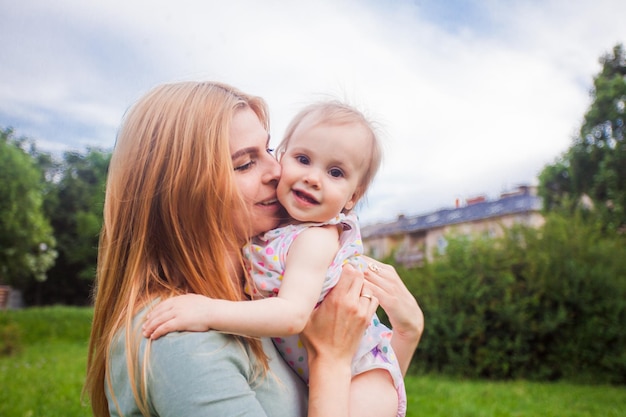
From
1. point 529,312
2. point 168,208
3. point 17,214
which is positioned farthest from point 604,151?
point 17,214

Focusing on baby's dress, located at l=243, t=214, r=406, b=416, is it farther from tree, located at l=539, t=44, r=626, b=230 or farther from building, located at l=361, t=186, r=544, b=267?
building, located at l=361, t=186, r=544, b=267

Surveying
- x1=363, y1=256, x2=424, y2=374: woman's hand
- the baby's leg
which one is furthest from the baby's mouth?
the baby's leg

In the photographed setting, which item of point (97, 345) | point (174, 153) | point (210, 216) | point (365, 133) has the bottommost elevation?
point (97, 345)

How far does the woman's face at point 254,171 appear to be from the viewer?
5.67ft

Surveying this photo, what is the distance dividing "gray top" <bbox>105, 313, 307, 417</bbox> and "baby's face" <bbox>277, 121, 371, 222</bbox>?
524mm

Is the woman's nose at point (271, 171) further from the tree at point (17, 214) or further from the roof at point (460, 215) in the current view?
the roof at point (460, 215)

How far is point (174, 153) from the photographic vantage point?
158cm

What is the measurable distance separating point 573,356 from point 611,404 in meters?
2.66

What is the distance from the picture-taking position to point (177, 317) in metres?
1.38

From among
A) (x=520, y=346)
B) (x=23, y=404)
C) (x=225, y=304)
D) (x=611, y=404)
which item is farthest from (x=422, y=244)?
(x=225, y=304)

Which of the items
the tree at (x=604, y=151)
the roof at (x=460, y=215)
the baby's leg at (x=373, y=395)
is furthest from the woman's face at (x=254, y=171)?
the roof at (x=460, y=215)

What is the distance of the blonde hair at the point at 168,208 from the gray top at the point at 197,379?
89mm

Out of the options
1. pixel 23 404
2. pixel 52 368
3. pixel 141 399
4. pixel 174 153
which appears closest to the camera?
pixel 141 399

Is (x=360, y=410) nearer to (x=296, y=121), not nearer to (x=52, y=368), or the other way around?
(x=296, y=121)
